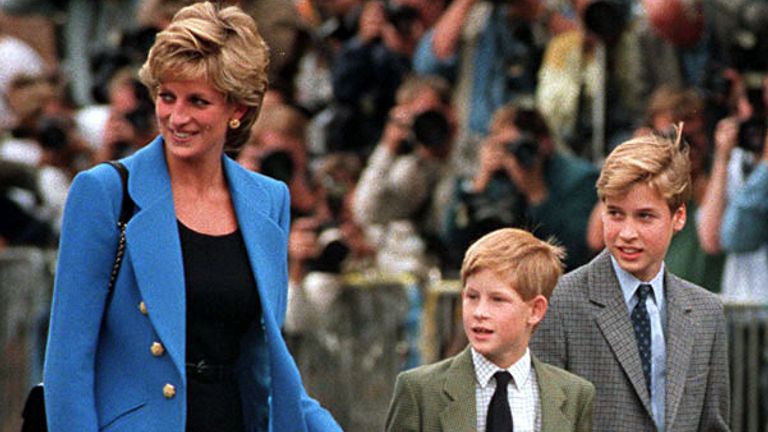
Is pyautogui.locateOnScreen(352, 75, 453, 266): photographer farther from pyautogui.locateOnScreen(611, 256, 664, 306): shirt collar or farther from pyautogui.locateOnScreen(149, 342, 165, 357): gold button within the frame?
pyautogui.locateOnScreen(149, 342, 165, 357): gold button

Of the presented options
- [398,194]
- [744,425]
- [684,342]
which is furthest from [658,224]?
[398,194]

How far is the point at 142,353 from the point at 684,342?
1.53m

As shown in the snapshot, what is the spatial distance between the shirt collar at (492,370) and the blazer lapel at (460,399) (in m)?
0.02

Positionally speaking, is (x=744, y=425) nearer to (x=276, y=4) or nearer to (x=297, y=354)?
(x=297, y=354)

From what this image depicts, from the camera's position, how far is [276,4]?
1188cm

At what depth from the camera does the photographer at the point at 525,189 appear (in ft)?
29.7

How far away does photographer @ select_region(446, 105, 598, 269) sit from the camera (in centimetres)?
905

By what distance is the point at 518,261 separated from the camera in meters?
5.41

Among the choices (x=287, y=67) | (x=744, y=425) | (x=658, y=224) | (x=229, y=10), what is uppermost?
(x=287, y=67)

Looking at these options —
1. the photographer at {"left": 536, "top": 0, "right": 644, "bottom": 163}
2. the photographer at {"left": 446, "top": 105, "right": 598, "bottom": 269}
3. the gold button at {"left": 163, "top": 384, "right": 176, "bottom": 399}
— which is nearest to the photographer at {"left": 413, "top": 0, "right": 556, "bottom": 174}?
the photographer at {"left": 536, "top": 0, "right": 644, "bottom": 163}

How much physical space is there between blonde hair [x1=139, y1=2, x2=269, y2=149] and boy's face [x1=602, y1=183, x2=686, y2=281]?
1.04 m

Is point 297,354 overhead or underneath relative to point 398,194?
underneath

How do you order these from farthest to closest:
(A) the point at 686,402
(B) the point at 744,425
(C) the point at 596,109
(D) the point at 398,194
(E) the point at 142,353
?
(D) the point at 398,194 → (C) the point at 596,109 → (B) the point at 744,425 → (A) the point at 686,402 → (E) the point at 142,353

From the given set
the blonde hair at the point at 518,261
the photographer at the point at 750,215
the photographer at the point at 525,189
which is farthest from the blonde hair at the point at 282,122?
the blonde hair at the point at 518,261
